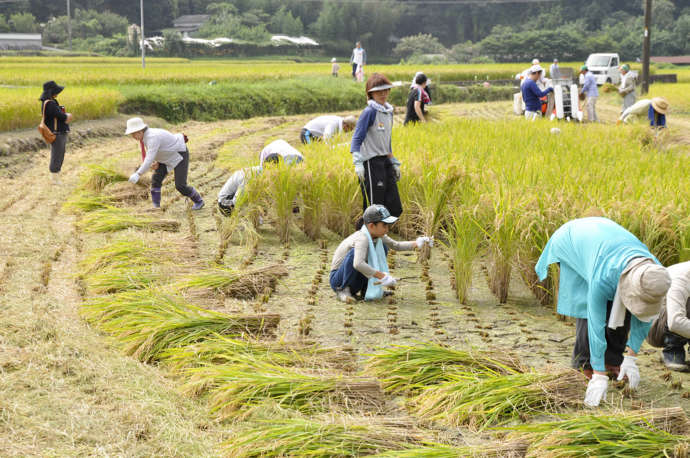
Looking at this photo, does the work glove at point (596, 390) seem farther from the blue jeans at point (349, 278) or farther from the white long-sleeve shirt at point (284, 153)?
the white long-sleeve shirt at point (284, 153)

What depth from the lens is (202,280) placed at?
4879 millimetres

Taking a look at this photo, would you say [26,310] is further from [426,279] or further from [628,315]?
[628,315]

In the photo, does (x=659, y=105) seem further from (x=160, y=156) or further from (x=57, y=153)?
(x=57, y=153)

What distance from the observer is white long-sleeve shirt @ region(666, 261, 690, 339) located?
348cm

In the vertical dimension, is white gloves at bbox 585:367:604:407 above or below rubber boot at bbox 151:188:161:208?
below

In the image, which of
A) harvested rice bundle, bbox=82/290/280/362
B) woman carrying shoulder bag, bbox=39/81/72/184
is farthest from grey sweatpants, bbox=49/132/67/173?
harvested rice bundle, bbox=82/290/280/362

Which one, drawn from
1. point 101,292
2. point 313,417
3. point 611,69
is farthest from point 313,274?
point 611,69

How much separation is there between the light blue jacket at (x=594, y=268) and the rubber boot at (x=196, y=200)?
185 inches

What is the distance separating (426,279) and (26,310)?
2769 millimetres

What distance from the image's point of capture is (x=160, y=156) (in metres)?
7.37

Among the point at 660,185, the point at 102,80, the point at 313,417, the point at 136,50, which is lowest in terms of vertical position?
the point at 313,417

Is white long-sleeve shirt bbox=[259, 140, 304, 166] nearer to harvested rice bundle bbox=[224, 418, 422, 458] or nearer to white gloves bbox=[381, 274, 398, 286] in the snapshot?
white gloves bbox=[381, 274, 398, 286]

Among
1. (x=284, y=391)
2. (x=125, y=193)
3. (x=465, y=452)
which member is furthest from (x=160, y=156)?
(x=465, y=452)

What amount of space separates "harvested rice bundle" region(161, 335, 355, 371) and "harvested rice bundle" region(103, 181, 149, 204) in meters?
4.30
